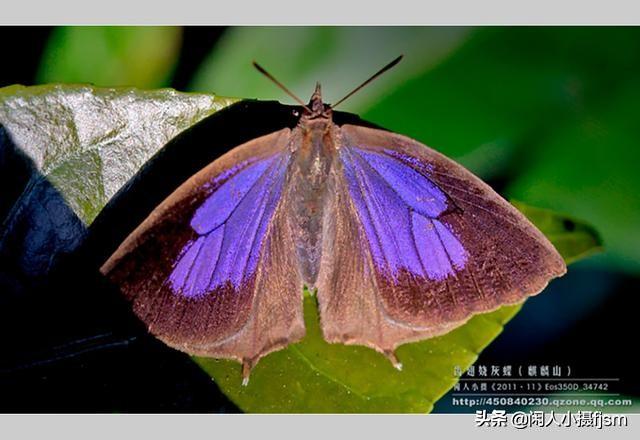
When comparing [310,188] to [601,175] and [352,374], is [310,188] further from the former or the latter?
[601,175]

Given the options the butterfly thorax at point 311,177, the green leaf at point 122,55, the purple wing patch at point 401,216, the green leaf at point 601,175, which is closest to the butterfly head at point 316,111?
the butterfly thorax at point 311,177

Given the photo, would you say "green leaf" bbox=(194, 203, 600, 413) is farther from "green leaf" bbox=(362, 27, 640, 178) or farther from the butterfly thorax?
"green leaf" bbox=(362, 27, 640, 178)

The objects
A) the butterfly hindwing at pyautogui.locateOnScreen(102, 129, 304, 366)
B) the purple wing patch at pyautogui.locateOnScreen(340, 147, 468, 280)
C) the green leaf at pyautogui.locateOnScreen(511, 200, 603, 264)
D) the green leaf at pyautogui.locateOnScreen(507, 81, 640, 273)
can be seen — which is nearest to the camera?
the butterfly hindwing at pyautogui.locateOnScreen(102, 129, 304, 366)

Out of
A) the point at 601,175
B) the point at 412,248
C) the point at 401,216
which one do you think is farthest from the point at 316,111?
the point at 601,175

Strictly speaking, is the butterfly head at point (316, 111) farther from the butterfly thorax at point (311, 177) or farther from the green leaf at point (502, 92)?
the green leaf at point (502, 92)

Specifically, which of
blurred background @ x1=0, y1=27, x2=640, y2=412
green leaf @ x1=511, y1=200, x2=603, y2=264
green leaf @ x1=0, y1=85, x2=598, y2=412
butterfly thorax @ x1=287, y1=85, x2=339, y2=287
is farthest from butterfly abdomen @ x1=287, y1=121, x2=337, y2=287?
green leaf @ x1=511, y1=200, x2=603, y2=264

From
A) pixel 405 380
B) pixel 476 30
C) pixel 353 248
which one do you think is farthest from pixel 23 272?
pixel 476 30

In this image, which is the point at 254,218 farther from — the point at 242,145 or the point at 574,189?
the point at 574,189
